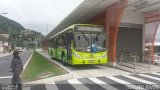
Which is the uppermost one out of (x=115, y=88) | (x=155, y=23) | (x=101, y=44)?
(x=155, y=23)

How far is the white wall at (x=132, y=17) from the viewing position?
85.1 feet

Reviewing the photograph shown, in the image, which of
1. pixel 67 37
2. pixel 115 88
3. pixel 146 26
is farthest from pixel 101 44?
pixel 115 88

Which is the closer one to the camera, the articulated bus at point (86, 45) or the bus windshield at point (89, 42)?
the articulated bus at point (86, 45)

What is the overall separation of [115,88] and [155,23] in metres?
15.5

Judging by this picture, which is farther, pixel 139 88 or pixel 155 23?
pixel 155 23

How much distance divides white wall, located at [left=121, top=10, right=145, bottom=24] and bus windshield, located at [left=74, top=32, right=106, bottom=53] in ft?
16.6

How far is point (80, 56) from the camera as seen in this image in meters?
20.7

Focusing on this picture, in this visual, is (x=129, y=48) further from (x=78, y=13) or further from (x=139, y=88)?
(x=139, y=88)

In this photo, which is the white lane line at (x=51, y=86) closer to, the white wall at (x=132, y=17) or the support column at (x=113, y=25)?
the support column at (x=113, y=25)

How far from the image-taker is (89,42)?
69.1ft

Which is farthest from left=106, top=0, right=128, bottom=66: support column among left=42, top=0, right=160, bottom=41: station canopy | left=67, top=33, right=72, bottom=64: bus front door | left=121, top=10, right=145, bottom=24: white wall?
left=67, top=33, right=72, bottom=64: bus front door

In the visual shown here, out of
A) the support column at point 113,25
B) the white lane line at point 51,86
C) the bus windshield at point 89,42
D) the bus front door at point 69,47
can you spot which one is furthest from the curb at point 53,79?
the support column at point 113,25

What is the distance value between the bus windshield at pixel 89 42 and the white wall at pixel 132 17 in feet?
16.6

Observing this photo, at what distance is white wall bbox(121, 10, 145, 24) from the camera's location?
25941 millimetres
